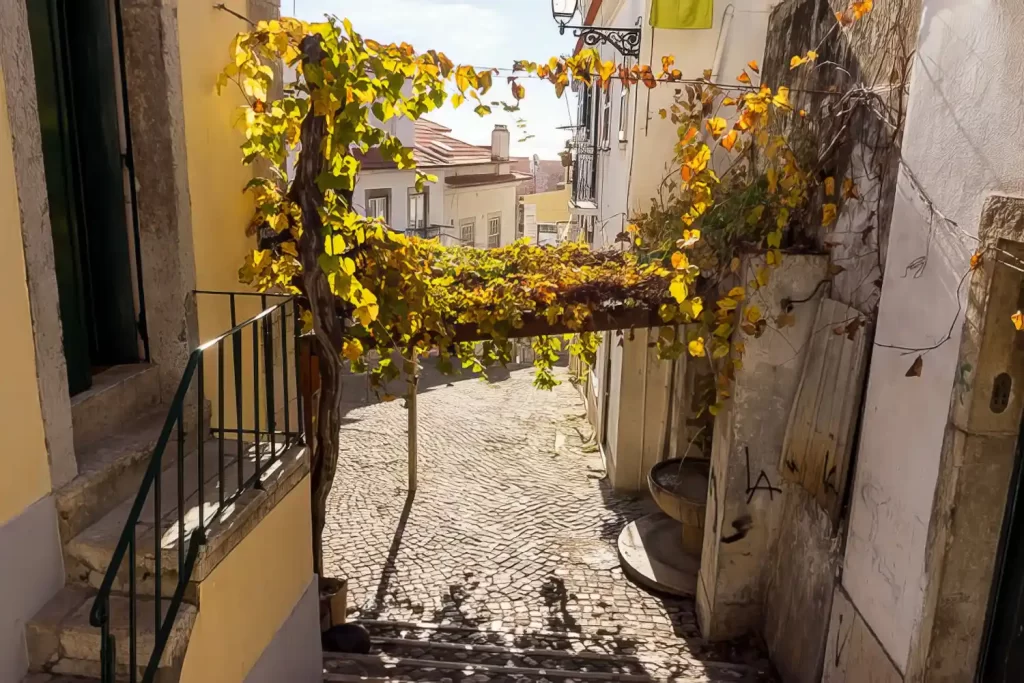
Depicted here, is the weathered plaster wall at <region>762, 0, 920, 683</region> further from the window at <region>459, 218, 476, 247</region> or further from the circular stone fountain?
the window at <region>459, 218, 476, 247</region>

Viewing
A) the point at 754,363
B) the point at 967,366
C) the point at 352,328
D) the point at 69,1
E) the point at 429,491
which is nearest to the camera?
the point at 967,366

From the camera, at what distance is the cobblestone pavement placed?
22.2ft

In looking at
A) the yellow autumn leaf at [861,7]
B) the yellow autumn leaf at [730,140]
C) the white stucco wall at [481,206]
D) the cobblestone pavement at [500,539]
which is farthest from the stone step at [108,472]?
the white stucco wall at [481,206]

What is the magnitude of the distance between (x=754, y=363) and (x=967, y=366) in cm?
255

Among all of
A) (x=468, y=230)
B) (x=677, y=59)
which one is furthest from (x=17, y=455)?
(x=468, y=230)

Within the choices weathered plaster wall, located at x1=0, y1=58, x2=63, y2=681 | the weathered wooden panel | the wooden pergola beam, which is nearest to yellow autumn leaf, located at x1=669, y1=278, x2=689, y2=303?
the wooden pergola beam

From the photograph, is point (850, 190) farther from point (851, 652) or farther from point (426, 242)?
point (426, 242)

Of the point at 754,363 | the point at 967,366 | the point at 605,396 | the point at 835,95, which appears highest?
the point at 835,95

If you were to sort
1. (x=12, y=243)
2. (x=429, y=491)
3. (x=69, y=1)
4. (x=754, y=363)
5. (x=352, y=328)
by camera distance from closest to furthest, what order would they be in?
(x=12, y=243) → (x=69, y=1) → (x=352, y=328) → (x=754, y=363) → (x=429, y=491)

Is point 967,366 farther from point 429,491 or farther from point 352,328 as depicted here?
point 429,491

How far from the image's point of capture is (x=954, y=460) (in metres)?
3.55

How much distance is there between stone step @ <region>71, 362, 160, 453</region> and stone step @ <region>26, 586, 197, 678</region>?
97 centimetres

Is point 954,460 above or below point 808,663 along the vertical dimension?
above

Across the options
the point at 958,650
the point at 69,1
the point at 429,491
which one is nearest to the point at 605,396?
the point at 429,491
